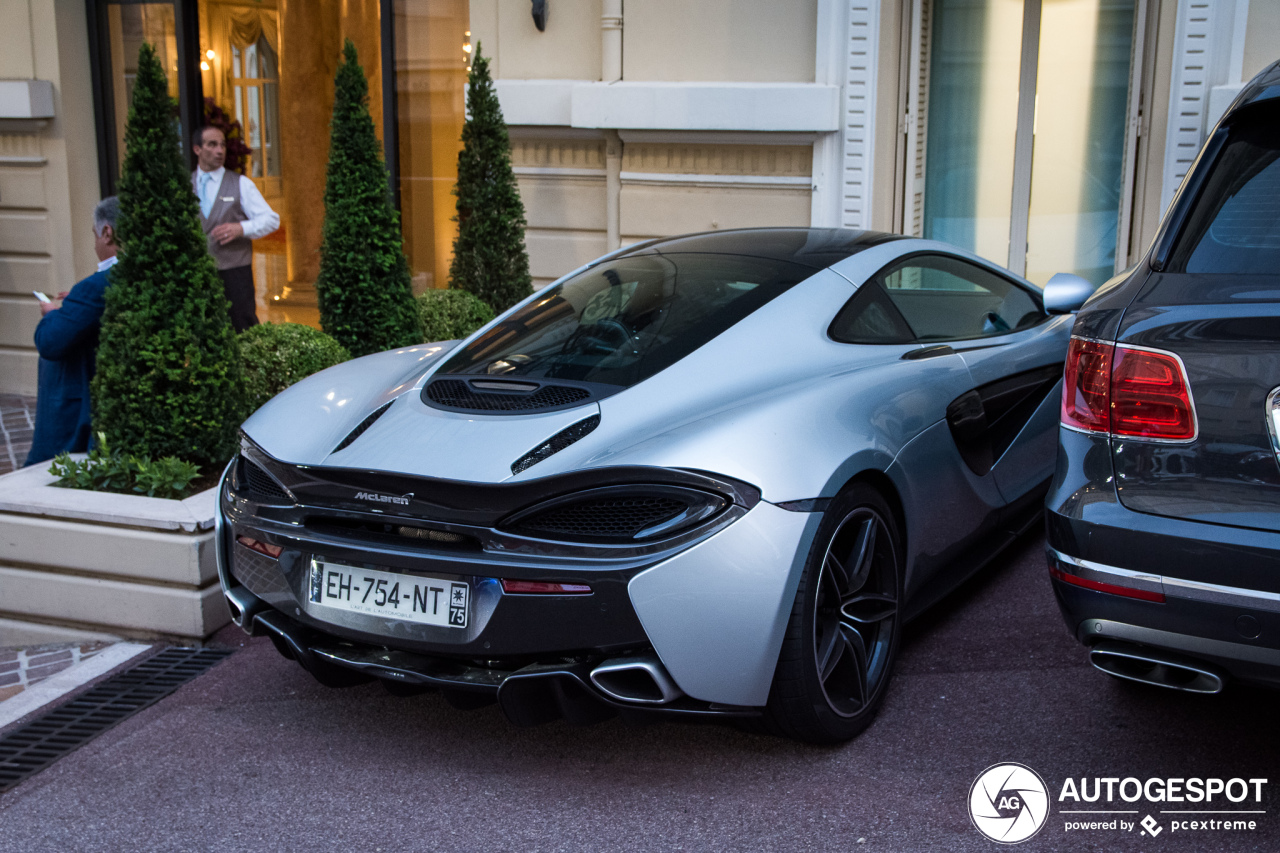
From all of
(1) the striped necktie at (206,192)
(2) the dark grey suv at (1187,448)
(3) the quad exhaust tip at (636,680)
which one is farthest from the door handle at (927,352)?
(1) the striped necktie at (206,192)

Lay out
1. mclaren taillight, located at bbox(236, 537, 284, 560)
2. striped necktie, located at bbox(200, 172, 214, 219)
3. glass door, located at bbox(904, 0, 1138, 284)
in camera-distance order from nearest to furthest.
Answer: mclaren taillight, located at bbox(236, 537, 284, 560) < striped necktie, located at bbox(200, 172, 214, 219) < glass door, located at bbox(904, 0, 1138, 284)

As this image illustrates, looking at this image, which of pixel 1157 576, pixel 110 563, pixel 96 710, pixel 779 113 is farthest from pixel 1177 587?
pixel 779 113

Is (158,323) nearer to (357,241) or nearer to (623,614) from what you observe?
(357,241)

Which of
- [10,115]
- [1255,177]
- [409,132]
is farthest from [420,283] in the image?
[1255,177]

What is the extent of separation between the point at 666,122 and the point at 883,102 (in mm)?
1377

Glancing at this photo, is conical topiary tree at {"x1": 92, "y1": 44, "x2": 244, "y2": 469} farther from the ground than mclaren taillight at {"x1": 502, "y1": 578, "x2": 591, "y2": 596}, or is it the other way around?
conical topiary tree at {"x1": 92, "y1": 44, "x2": 244, "y2": 469}

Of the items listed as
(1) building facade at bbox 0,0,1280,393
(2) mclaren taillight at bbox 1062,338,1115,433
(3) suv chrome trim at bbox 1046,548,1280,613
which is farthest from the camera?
(1) building facade at bbox 0,0,1280,393

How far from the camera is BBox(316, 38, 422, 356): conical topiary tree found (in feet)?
21.6

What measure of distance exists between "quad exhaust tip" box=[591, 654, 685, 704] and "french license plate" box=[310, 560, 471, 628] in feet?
1.18

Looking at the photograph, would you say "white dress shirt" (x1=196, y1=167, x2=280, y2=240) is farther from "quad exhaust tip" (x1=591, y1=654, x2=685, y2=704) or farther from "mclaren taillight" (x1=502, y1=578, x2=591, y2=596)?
"quad exhaust tip" (x1=591, y1=654, x2=685, y2=704)

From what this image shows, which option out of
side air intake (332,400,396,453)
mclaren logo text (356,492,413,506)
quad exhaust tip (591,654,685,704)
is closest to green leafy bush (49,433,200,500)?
side air intake (332,400,396,453)

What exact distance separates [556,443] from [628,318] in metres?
0.82

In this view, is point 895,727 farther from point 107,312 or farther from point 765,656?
point 107,312

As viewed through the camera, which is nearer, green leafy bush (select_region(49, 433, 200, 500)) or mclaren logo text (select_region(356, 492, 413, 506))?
mclaren logo text (select_region(356, 492, 413, 506))
